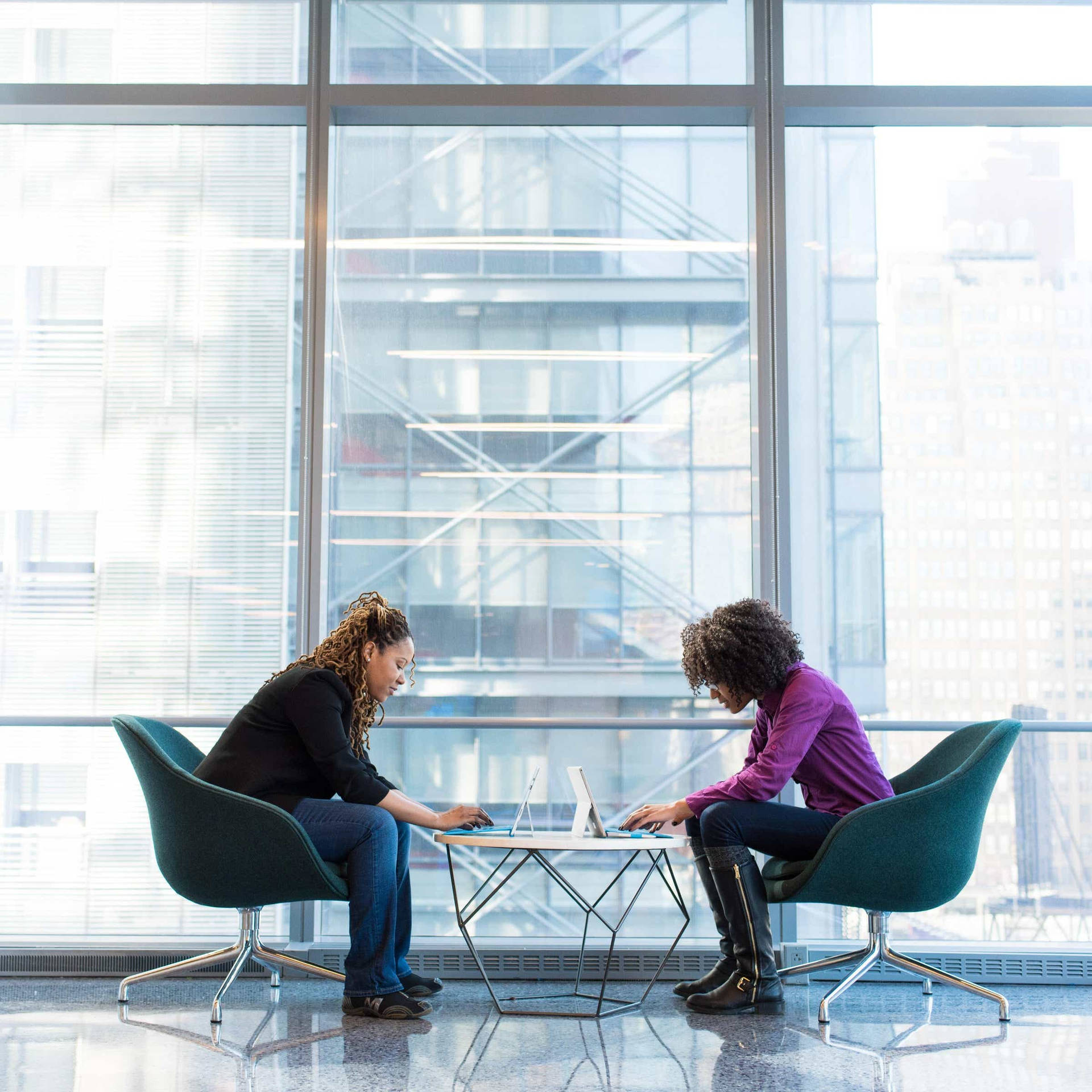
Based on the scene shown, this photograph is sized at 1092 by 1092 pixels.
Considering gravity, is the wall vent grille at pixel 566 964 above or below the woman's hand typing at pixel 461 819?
below

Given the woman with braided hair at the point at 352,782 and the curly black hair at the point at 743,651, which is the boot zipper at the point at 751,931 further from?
the woman with braided hair at the point at 352,782

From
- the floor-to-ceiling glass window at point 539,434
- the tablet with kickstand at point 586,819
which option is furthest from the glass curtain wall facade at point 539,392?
the tablet with kickstand at point 586,819

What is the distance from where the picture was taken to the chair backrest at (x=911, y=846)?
288 cm

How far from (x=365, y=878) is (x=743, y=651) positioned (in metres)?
1.14

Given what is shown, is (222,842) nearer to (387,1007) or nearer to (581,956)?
(387,1007)

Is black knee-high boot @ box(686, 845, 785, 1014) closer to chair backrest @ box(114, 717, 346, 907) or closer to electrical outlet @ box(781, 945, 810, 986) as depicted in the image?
electrical outlet @ box(781, 945, 810, 986)

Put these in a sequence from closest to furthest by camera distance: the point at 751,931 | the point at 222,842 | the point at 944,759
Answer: the point at 222,842 < the point at 751,931 < the point at 944,759

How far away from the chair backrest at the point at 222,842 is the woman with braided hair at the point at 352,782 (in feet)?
0.31

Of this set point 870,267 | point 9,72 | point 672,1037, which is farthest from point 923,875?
point 9,72

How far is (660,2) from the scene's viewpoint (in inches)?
155

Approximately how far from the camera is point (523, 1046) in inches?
106

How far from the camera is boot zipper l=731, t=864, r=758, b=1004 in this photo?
9.75ft

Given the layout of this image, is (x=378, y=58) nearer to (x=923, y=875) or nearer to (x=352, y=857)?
(x=352, y=857)

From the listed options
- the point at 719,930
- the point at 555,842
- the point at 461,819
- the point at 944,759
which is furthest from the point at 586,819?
the point at 944,759
